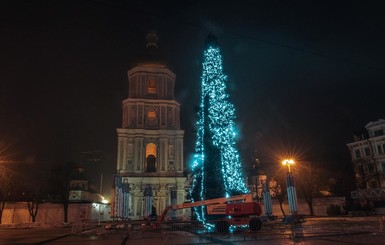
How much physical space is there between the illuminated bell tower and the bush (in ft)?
68.3

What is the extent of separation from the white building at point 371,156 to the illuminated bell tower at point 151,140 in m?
29.6

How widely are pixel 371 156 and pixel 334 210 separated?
18.8 m

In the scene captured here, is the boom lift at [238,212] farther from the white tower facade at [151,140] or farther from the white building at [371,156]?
the white building at [371,156]

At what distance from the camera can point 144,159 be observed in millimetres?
54562

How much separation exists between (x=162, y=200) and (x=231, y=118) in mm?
26801

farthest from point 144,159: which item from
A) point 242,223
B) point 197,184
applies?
point 242,223

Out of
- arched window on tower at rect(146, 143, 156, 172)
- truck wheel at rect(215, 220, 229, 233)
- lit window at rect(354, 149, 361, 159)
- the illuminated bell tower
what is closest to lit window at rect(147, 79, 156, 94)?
the illuminated bell tower

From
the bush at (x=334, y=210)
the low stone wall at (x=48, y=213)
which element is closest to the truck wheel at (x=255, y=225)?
the bush at (x=334, y=210)

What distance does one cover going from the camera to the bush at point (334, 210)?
4188 centimetres

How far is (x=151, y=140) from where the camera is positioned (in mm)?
56000

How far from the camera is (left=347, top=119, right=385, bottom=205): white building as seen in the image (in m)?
51.7

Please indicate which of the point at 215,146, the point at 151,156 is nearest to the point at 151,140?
the point at 151,156

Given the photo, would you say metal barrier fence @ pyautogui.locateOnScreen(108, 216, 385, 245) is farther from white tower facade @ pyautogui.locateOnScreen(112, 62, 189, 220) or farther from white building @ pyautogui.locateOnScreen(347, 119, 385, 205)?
white building @ pyautogui.locateOnScreen(347, 119, 385, 205)

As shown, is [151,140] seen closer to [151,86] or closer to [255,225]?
[151,86]
